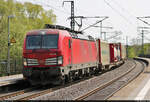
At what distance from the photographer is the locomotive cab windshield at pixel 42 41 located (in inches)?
604

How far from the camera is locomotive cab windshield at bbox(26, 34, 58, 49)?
15344 millimetres

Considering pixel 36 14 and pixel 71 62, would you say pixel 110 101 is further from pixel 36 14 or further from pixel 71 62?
pixel 36 14

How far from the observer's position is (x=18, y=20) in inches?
1597

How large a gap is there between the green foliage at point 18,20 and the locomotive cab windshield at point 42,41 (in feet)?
58.6

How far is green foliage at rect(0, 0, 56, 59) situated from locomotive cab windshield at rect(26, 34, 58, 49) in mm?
17854

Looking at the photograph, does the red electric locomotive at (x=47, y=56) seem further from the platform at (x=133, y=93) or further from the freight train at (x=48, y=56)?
the platform at (x=133, y=93)

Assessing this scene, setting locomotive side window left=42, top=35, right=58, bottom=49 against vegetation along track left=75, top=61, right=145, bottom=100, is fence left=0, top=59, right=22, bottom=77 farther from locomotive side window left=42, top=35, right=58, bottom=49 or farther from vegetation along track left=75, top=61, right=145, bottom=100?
vegetation along track left=75, top=61, right=145, bottom=100

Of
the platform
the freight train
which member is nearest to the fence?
the freight train

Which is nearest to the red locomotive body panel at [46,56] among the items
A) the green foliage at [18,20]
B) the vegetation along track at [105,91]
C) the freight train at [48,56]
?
the freight train at [48,56]

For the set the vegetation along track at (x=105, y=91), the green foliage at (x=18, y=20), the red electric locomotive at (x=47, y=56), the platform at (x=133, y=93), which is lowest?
the vegetation along track at (x=105, y=91)

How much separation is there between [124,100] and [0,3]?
30.1m

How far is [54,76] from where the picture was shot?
50.0 ft

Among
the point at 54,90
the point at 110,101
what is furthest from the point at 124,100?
the point at 54,90

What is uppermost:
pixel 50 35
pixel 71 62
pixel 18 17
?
pixel 18 17
